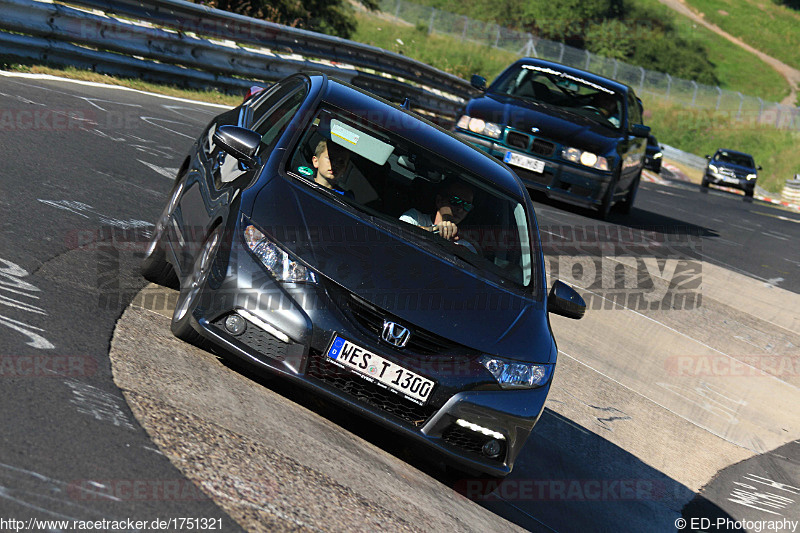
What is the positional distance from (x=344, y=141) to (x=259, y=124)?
28.3 inches

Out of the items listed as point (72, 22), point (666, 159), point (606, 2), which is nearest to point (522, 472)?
point (72, 22)

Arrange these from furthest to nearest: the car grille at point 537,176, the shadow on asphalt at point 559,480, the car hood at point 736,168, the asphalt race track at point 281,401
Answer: the car hood at point 736,168 → the car grille at point 537,176 → the shadow on asphalt at point 559,480 → the asphalt race track at point 281,401

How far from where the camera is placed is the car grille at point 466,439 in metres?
4.96

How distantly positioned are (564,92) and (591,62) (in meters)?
31.3

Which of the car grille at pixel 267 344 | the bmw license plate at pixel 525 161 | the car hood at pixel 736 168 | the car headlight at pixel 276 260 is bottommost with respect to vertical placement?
the car hood at pixel 736 168

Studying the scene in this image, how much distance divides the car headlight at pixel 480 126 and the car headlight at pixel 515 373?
8653 mm

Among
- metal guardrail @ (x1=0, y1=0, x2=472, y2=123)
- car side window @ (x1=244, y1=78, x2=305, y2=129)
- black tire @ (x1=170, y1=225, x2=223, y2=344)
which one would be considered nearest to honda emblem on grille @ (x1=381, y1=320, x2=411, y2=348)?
black tire @ (x1=170, y1=225, x2=223, y2=344)

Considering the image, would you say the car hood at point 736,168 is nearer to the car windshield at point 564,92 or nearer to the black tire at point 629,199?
the black tire at point 629,199

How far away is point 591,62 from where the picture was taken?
1751 inches

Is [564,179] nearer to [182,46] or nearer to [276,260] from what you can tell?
[182,46]

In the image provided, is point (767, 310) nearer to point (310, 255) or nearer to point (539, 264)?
point (539, 264)

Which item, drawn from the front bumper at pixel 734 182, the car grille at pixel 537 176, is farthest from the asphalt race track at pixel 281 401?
the front bumper at pixel 734 182

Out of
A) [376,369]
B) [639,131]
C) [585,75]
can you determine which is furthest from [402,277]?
[585,75]

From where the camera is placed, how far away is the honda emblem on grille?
15.9 ft
